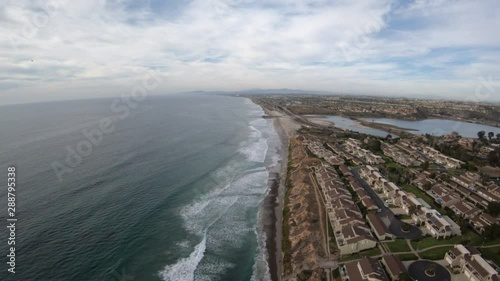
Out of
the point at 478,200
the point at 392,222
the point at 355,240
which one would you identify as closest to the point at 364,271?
the point at 355,240

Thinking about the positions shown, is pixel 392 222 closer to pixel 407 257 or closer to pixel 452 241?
pixel 452 241

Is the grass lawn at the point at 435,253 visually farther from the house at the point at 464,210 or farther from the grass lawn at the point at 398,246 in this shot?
the house at the point at 464,210

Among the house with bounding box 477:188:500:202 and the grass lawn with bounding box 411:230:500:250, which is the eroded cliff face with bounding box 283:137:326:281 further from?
the house with bounding box 477:188:500:202

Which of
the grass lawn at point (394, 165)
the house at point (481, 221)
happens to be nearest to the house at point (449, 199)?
the house at point (481, 221)

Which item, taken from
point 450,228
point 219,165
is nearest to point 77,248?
point 219,165

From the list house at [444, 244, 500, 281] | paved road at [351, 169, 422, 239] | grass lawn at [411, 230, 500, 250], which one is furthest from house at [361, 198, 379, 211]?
house at [444, 244, 500, 281]

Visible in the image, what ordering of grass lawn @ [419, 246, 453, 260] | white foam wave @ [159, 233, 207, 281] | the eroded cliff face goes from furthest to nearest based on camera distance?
1. the eroded cliff face
2. white foam wave @ [159, 233, 207, 281]
3. grass lawn @ [419, 246, 453, 260]
